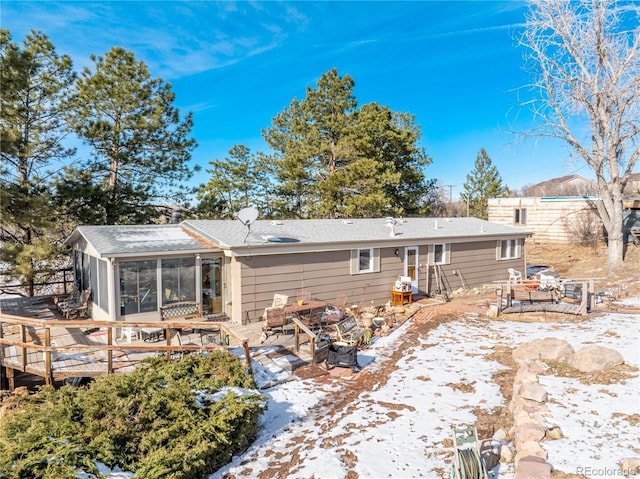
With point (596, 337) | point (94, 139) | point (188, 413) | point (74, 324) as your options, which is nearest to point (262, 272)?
point (74, 324)

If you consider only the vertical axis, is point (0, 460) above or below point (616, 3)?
below

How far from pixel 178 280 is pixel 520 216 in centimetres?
2485

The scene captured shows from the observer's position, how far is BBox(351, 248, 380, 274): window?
12.6 m

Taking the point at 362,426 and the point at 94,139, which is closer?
the point at 362,426

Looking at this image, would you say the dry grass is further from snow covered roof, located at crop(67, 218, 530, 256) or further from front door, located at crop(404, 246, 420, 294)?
front door, located at crop(404, 246, 420, 294)

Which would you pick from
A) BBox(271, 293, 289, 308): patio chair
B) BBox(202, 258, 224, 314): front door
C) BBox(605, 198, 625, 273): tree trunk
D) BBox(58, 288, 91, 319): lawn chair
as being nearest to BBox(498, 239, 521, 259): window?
BBox(605, 198, 625, 273): tree trunk

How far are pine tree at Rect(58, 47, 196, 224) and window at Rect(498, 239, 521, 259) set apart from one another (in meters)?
15.7

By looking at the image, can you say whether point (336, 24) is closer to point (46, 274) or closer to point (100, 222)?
point (100, 222)

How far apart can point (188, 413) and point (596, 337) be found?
8974mm

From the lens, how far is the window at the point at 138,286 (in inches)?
365

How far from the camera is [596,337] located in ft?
28.4

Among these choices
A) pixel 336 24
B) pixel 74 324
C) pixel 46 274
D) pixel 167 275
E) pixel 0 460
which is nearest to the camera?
pixel 0 460

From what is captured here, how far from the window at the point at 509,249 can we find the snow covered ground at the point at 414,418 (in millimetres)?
8306

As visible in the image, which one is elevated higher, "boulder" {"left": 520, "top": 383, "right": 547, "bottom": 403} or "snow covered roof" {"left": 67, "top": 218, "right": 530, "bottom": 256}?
"snow covered roof" {"left": 67, "top": 218, "right": 530, "bottom": 256}
